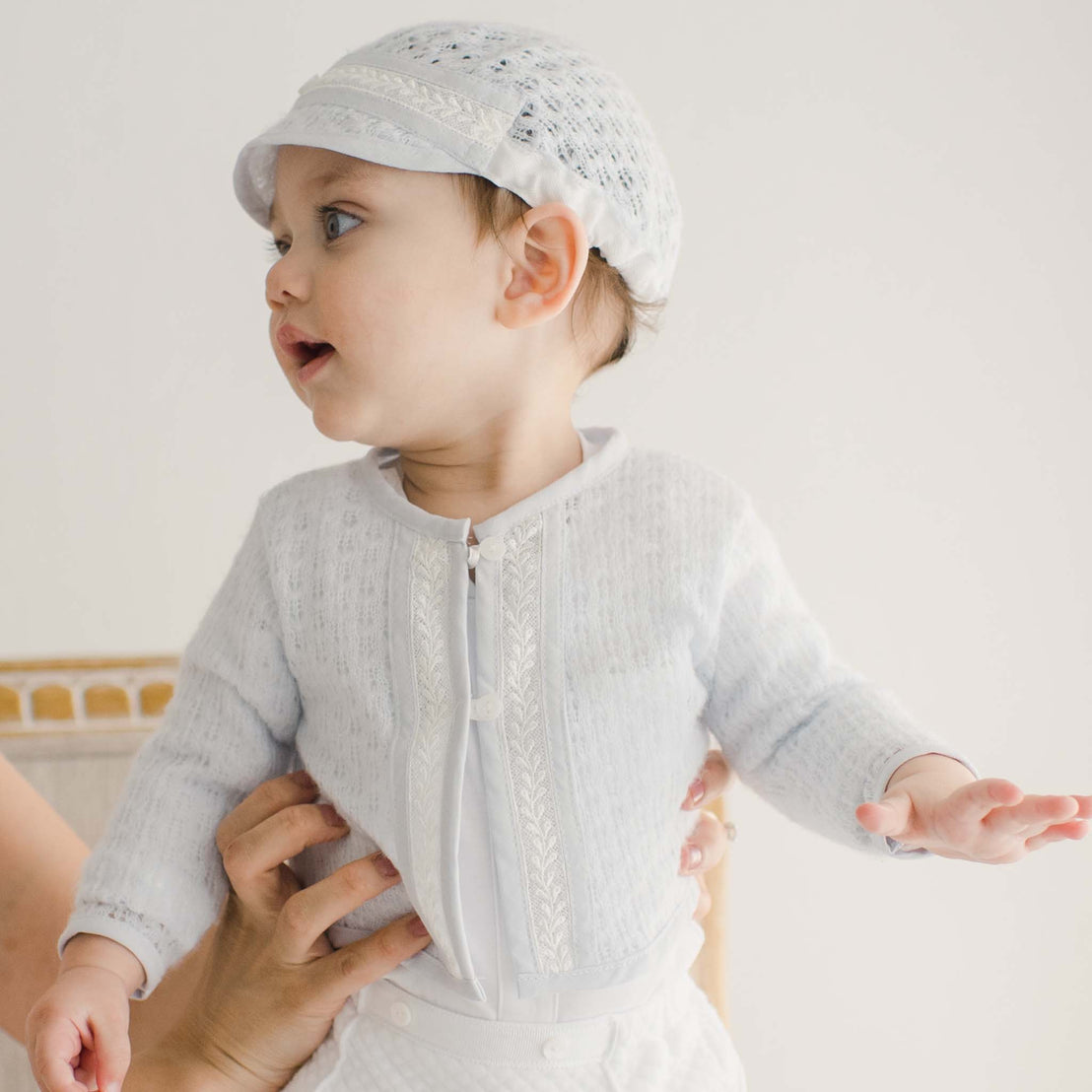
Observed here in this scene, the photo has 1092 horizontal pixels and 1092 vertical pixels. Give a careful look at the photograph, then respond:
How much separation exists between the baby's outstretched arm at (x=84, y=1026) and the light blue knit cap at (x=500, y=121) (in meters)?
0.55

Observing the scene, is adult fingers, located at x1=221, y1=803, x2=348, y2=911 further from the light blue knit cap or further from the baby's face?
the light blue knit cap

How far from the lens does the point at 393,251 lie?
729 mm

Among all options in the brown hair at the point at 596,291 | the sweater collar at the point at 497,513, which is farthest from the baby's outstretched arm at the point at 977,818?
the brown hair at the point at 596,291

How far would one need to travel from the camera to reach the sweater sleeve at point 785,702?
0.74m

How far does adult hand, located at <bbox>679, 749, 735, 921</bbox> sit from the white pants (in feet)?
0.26

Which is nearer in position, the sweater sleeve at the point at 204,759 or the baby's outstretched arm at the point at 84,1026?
the baby's outstretched arm at the point at 84,1026

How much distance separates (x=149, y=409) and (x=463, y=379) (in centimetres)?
78

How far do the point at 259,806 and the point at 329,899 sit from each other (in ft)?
0.29

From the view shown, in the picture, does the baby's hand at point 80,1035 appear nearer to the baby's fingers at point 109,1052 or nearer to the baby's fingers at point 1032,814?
the baby's fingers at point 109,1052

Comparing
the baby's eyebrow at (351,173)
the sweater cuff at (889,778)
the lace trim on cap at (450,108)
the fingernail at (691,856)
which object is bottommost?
the fingernail at (691,856)

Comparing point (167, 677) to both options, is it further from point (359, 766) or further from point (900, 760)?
point (900, 760)

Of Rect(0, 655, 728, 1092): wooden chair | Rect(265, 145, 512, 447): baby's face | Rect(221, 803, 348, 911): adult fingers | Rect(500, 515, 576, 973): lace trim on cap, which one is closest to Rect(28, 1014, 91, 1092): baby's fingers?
Rect(221, 803, 348, 911): adult fingers

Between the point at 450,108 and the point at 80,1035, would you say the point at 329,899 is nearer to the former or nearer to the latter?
the point at 80,1035

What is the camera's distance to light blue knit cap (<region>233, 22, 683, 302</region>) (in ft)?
2.35
